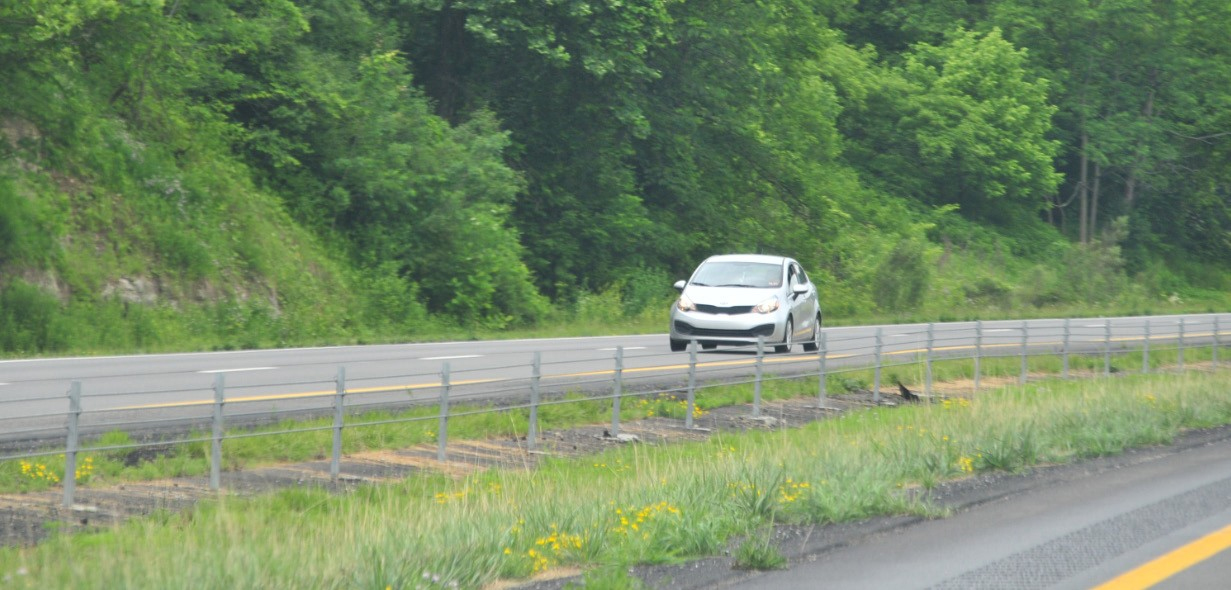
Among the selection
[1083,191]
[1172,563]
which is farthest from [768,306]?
[1083,191]

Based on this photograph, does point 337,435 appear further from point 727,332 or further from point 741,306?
point 741,306

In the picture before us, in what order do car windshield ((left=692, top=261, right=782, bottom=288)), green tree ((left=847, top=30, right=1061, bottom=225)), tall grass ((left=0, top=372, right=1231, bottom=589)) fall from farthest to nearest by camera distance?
green tree ((left=847, top=30, right=1061, bottom=225))
car windshield ((left=692, top=261, right=782, bottom=288))
tall grass ((left=0, top=372, right=1231, bottom=589))

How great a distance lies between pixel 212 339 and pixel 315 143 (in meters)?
7.84

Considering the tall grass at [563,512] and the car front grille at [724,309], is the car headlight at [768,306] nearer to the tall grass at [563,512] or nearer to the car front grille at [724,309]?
the car front grille at [724,309]

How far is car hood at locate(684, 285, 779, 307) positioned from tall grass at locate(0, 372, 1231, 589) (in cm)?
716

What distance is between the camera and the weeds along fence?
40.6 ft

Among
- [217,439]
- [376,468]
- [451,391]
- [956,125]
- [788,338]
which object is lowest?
[788,338]

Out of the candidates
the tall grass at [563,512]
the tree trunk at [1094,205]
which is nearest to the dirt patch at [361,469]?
the tall grass at [563,512]

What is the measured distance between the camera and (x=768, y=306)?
23328mm

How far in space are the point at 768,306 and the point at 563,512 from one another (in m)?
14.5

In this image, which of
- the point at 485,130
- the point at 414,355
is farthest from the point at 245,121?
the point at 414,355

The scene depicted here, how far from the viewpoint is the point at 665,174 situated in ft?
136

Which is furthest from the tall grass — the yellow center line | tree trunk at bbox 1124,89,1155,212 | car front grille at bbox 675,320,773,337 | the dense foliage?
tree trunk at bbox 1124,89,1155,212

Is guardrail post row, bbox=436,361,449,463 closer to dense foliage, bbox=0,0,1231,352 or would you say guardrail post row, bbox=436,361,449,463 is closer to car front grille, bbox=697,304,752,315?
car front grille, bbox=697,304,752,315
